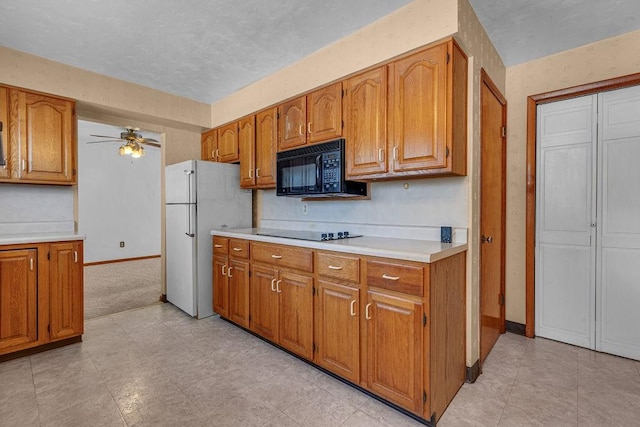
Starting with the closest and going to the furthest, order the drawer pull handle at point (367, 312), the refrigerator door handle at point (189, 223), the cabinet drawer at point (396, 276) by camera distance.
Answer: the cabinet drawer at point (396, 276) → the drawer pull handle at point (367, 312) → the refrigerator door handle at point (189, 223)

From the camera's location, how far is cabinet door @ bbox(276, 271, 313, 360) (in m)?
2.29

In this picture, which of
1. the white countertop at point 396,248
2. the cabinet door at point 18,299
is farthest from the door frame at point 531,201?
the cabinet door at point 18,299

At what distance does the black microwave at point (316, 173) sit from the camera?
8.20 ft

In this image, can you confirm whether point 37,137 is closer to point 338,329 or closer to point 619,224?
point 338,329

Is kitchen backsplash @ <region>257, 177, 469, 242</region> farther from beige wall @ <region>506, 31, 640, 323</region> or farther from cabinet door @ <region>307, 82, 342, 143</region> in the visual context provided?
beige wall @ <region>506, 31, 640, 323</region>

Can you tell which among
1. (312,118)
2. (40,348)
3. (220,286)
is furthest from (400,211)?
(40,348)

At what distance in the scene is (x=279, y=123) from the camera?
309 centimetres

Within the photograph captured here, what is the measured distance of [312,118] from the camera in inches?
108

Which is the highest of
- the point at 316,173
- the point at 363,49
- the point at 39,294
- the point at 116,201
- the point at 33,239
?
the point at 363,49

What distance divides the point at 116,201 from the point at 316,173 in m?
5.55

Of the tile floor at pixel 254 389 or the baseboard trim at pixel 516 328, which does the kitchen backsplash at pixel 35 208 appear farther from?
the baseboard trim at pixel 516 328

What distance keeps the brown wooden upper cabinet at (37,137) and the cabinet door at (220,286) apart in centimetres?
159

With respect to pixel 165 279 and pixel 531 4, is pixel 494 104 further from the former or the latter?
pixel 165 279

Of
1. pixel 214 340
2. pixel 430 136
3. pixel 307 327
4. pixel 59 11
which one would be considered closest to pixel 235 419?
pixel 307 327
